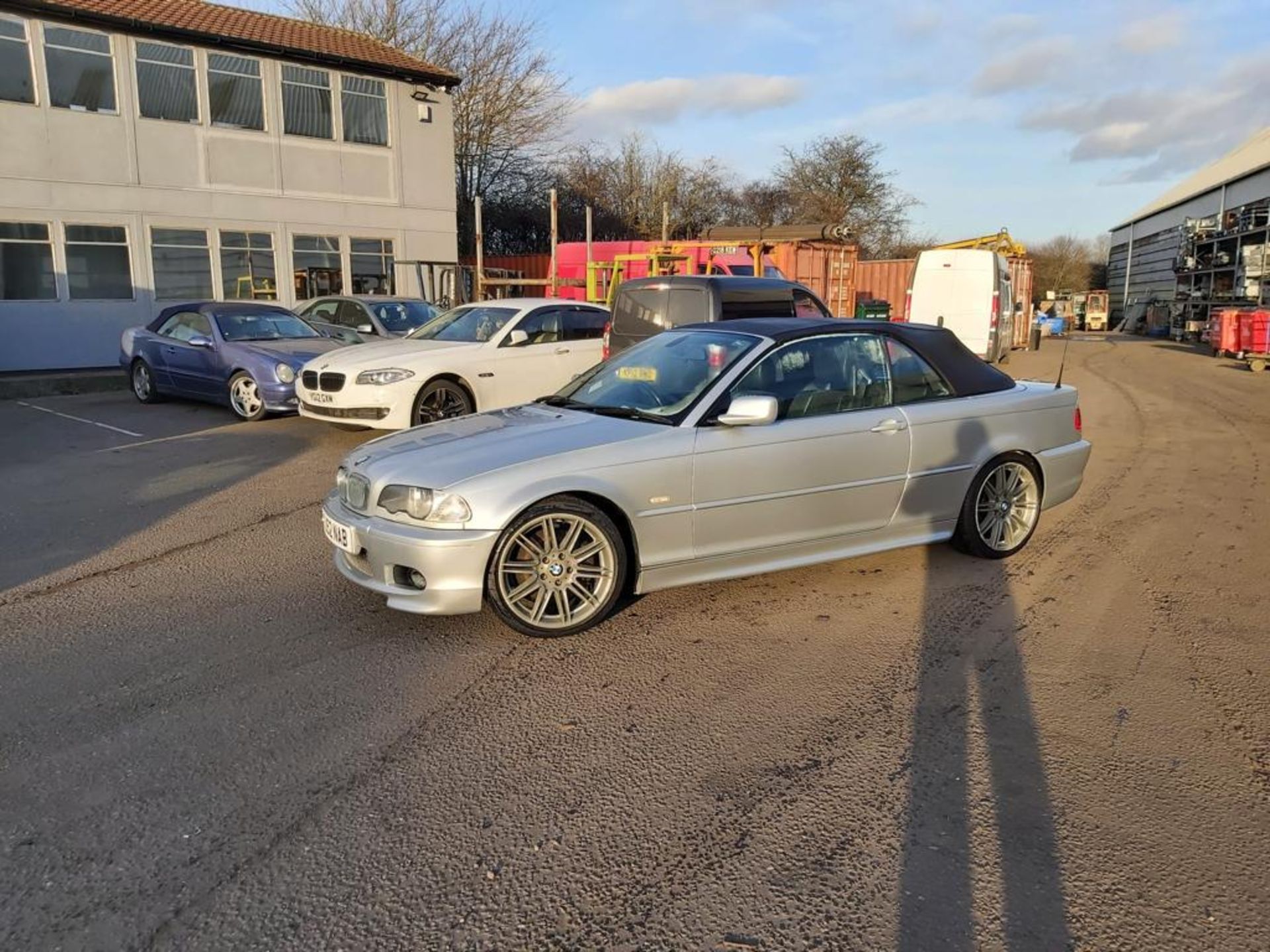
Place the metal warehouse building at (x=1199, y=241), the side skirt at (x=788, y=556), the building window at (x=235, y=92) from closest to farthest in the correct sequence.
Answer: the side skirt at (x=788, y=556)
the building window at (x=235, y=92)
the metal warehouse building at (x=1199, y=241)

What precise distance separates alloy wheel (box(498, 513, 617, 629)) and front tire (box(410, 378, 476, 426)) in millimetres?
5213

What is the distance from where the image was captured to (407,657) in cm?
428

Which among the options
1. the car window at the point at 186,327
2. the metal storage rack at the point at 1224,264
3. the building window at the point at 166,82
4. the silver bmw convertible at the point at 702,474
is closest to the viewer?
the silver bmw convertible at the point at 702,474

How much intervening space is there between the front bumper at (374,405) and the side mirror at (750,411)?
5402 mm

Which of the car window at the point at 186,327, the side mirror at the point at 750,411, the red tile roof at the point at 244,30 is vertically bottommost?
the side mirror at the point at 750,411

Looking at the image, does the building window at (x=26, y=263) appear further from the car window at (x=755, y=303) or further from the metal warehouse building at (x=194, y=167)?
the car window at (x=755, y=303)

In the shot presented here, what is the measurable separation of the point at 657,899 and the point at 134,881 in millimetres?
1513

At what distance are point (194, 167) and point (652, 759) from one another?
19845 mm

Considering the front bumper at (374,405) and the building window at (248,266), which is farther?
the building window at (248,266)

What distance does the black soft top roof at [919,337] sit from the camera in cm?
533

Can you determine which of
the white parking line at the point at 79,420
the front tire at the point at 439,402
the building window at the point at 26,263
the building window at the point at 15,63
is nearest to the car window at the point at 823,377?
the front tire at the point at 439,402

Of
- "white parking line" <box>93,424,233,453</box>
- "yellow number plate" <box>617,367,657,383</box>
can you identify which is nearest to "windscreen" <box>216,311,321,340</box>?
"white parking line" <box>93,424,233,453</box>

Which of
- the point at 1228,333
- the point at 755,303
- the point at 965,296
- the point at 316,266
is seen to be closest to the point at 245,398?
the point at 755,303

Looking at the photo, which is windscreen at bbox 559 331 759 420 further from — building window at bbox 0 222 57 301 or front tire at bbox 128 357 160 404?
building window at bbox 0 222 57 301
